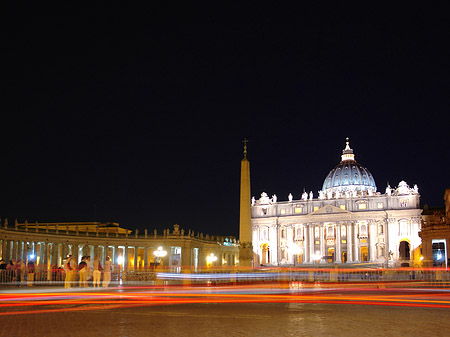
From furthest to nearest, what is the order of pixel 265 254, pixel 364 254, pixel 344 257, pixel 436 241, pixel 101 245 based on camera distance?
pixel 265 254, pixel 364 254, pixel 344 257, pixel 101 245, pixel 436 241

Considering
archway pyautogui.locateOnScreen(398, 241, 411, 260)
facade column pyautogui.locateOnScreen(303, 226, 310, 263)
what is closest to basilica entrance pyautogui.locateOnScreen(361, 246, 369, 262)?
archway pyautogui.locateOnScreen(398, 241, 411, 260)

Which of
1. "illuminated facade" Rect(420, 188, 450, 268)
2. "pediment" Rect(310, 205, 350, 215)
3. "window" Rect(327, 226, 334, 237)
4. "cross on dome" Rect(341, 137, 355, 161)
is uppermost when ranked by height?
"cross on dome" Rect(341, 137, 355, 161)

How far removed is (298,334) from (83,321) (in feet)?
17.1

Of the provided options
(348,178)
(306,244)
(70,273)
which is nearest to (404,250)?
(306,244)

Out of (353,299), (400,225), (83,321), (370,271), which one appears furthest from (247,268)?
(400,225)

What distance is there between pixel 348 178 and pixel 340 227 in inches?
989

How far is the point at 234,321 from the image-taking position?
13.0 meters

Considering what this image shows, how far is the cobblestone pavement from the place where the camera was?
11.2 metres

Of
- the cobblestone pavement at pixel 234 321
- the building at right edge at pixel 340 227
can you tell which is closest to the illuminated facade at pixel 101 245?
the building at right edge at pixel 340 227

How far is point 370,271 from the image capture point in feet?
155

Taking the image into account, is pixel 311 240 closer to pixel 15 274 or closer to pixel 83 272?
pixel 15 274

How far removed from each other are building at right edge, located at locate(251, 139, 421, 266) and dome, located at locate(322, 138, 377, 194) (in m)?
13.1

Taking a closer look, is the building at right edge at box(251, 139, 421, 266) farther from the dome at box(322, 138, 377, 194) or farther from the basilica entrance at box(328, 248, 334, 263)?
the dome at box(322, 138, 377, 194)

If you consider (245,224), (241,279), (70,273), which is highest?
(245,224)
